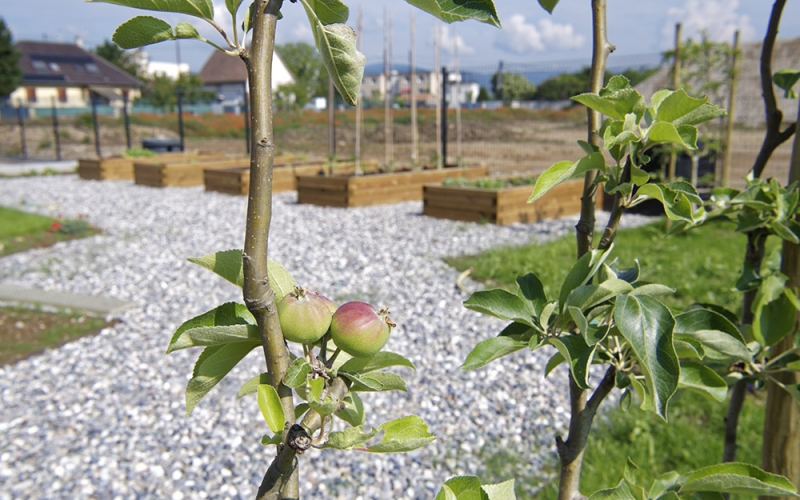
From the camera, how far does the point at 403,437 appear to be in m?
0.55

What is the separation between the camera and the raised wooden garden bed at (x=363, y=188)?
9.20m

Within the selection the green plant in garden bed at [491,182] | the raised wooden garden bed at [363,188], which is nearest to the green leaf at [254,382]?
the green plant in garden bed at [491,182]

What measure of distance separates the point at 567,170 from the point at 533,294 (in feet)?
0.64

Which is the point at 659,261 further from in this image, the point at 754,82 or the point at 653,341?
the point at 754,82

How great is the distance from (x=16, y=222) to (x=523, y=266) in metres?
6.43

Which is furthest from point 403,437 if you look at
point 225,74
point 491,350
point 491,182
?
point 225,74

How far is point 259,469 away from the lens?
2.79 m

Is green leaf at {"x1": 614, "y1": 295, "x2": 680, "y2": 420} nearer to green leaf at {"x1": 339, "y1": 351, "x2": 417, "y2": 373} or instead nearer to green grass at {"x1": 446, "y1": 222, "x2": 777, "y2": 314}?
green leaf at {"x1": 339, "y1": 351, "x2": 417, "y2": 373}

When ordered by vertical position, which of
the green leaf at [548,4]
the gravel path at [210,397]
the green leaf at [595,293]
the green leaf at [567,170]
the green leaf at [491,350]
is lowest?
the gravel path at [210,397]

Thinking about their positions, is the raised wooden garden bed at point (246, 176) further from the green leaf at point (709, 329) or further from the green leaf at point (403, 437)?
the green leaf at point (403, 437)

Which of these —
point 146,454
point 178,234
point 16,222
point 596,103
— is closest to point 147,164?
point 16,222

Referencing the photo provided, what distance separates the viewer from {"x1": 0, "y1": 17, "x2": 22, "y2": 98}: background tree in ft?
109

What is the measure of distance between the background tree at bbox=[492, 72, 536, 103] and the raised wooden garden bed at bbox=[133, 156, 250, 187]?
607cm

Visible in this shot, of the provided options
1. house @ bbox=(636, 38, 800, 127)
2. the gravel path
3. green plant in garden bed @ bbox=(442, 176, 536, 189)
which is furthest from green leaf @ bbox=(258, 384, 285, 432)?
house @ bbox=(636, 38, 800, 127)
